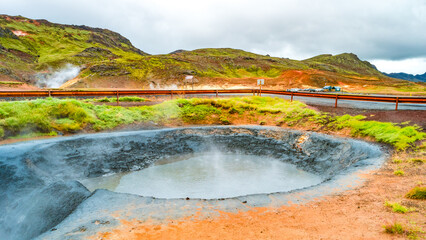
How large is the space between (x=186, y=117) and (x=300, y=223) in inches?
681

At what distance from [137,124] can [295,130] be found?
12.6 meters

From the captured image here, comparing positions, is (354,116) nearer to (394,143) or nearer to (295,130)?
(295,130)

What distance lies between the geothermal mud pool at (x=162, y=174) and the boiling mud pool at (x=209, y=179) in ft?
0.16

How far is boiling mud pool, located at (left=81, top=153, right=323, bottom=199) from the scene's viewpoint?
10117 mm

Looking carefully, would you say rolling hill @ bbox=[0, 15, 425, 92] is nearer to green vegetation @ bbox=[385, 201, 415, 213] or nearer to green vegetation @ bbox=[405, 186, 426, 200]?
green vegetation @ bbox=[405, 186, 426, 200]

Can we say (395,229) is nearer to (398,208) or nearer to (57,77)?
(398,208)

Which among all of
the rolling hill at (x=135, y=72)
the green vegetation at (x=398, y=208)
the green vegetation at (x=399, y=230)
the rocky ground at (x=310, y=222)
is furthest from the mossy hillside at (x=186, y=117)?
the rolling hill at (x=135, y=72)

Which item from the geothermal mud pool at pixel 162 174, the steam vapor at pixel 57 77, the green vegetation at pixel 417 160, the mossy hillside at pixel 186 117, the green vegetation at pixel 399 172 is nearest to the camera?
the geothermal mud pool at pixel 162 174

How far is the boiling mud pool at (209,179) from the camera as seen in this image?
1012 centimetres

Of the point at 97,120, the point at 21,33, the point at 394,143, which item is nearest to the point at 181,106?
the point at 97,120

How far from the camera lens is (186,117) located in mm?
22062

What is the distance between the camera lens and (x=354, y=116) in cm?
1750

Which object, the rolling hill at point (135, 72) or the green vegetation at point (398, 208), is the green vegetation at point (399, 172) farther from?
the rolling hill at point (135, 72)

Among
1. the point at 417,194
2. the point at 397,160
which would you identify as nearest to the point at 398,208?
the point at 417,194
